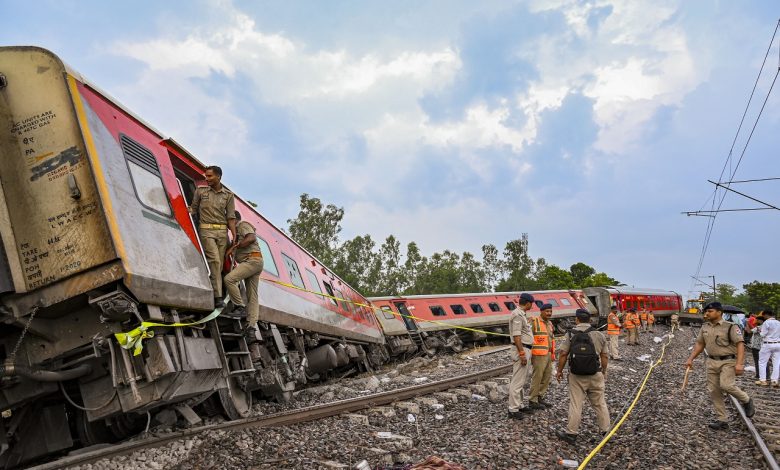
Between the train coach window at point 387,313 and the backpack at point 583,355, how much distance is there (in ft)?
33.9

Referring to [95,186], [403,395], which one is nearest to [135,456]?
[95,186]

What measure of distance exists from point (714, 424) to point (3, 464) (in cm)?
766

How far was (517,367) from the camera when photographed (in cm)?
711

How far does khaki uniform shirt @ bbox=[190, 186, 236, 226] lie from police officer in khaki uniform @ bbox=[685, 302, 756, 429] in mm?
6181

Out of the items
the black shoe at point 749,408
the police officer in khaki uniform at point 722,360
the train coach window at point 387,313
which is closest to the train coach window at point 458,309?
the train coach window at point 387,313

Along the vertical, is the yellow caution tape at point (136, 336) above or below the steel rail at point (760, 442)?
above

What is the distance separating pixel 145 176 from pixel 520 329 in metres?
5.06

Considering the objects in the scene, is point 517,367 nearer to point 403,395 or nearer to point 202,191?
point 403,395

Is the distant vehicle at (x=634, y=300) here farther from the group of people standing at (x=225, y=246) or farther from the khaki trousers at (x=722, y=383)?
the group of people standing at (x=225, y=246)

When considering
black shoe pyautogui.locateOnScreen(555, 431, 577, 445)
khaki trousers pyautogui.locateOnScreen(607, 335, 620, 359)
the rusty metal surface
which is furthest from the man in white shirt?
the rusty metal surface

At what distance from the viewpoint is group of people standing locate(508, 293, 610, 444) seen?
236 inches

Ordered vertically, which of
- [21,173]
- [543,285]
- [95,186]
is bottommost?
[543,285]

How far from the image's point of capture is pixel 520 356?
7.07 meters

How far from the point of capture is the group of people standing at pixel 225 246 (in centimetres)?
525
